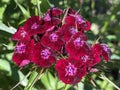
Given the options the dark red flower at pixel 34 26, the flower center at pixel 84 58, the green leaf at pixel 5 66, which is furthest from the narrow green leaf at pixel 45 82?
the flower center at pixel 84 58

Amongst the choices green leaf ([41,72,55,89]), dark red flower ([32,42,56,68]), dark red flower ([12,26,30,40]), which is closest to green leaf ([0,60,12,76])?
green leaf ([41,72,55,89])

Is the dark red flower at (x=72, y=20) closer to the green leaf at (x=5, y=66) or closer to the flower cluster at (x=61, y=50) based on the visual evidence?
the flower cluster at (x=61, y=50)

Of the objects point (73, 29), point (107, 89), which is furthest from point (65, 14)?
point (107, 89)

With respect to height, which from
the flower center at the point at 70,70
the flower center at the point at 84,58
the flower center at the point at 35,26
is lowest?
the flower center at the point at 70,70

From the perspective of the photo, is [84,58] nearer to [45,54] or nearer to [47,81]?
[45,54]

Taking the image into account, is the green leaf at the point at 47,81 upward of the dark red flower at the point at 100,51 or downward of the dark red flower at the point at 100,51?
downward

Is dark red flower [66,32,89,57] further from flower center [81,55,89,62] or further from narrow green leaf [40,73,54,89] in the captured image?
narrow green leaf [40,73,54,89]

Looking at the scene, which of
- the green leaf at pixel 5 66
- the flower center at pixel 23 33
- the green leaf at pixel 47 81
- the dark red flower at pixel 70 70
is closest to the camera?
the dark red flower at pixel 70 70
